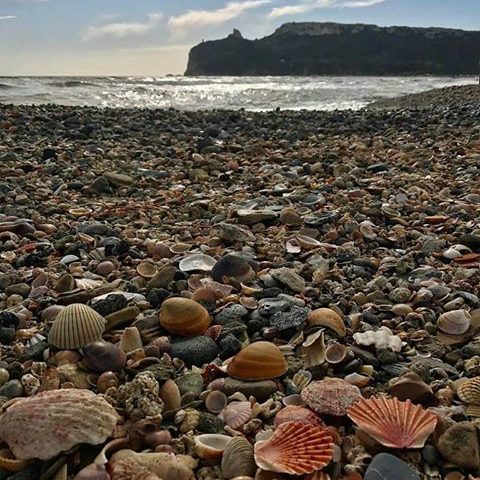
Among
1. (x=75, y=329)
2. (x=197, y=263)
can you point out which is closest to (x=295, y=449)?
(x=75, y=329)

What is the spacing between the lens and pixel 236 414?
6.86 feet

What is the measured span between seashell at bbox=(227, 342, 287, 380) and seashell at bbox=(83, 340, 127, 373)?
467mm

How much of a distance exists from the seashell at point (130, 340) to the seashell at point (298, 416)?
31.1 inches

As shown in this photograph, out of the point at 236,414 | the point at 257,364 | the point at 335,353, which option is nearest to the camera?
the point at 236,414

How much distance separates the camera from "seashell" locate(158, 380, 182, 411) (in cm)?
214

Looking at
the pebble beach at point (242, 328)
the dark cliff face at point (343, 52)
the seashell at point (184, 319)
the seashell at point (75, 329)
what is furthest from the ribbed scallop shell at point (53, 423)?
the dark cliff face at point (343, 52)

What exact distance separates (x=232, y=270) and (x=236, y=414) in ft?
4.34

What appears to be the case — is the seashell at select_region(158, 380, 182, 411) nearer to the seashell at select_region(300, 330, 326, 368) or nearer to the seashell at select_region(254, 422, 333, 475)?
the seashell at select_region(254, 422, 333, 475)

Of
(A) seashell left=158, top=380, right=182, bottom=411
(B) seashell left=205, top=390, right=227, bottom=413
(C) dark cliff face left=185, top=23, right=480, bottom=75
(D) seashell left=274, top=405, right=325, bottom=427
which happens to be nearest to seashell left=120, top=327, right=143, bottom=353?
(A) seashell left=158, top=380, right=182, bottom=411

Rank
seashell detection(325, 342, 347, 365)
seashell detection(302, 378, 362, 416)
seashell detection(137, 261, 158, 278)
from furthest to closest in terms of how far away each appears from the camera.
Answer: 1. seashell detection(137, 261, 158, 278)
2. seashell detection(325, 342, 347, 365)
3. seashell detection(302, 378, 362, 416)

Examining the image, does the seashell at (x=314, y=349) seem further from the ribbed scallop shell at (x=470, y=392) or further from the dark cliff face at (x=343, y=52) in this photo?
the dark cliff face at (x=343, y=52)

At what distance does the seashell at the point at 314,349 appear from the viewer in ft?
8.02

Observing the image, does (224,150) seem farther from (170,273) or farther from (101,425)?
(101,425)

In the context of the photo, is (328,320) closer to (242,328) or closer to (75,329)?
(242,328)
